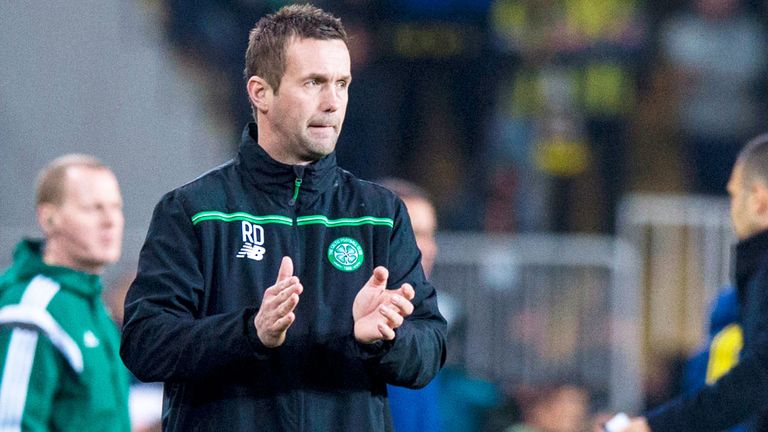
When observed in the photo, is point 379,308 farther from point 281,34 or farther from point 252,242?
point 281,34

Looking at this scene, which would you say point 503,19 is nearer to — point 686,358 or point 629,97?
point 629,97

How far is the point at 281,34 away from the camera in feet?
10.4

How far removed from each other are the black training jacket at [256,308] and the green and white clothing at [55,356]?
3.81 ft

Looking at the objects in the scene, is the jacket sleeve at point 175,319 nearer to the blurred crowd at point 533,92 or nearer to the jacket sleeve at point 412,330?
the jacket sleeve at point 412,330

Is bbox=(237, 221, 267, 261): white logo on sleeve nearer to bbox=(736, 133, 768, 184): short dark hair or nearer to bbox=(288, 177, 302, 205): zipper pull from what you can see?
bbox=(288, 177, 302, 205): zipper pull

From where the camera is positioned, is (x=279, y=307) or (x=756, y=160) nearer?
(x=279, y=307)

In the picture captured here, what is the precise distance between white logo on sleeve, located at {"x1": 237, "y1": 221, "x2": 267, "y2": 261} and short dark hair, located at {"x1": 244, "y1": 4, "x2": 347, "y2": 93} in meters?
0.32

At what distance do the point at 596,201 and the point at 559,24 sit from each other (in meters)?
1.60

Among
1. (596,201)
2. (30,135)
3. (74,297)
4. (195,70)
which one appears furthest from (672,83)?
(74,297)

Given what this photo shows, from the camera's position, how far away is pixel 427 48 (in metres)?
10.6

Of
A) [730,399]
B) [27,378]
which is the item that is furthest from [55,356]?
[730,399]

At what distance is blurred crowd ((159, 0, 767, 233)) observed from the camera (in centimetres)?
1009

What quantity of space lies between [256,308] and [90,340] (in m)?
1.60

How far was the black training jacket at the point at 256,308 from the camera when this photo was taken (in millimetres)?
3008
